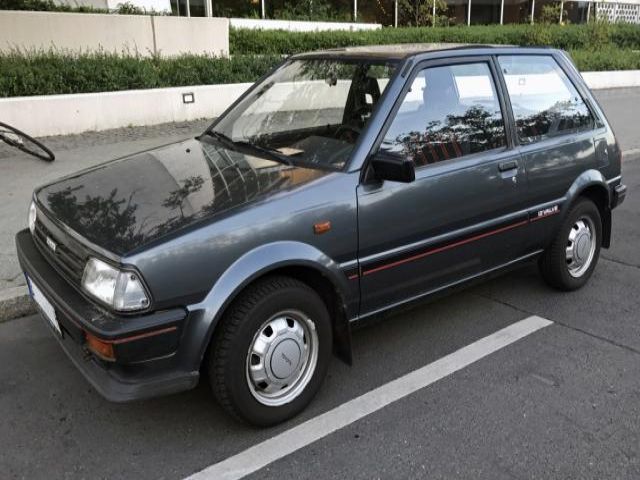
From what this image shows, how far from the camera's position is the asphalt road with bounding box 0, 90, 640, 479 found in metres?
2.76

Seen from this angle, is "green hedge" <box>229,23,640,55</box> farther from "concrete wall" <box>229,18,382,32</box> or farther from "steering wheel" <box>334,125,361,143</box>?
"steering wheel" <box>334,125,361,143</box>

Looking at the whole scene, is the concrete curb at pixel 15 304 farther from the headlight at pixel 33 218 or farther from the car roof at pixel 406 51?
the car roof at pixel 406 51

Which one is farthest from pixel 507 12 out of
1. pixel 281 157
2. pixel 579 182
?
pixel 281 157

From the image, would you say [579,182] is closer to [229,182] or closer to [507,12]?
[229,182]

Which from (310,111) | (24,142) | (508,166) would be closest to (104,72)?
(24,142)

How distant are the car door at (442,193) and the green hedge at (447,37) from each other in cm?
940

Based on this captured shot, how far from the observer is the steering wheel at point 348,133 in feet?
10.8

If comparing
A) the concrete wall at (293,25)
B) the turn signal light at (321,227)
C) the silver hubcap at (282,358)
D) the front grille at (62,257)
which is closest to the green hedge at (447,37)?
the concrete wall at (293,25)

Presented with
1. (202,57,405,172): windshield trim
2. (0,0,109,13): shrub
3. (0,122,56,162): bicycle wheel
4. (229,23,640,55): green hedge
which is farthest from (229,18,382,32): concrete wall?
(202,57,405,172): windshield trim

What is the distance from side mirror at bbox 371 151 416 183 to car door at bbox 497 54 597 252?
1.24m

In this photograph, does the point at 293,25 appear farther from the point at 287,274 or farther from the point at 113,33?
the point at 287,274

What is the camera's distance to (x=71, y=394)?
3.33 meters

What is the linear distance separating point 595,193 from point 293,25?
11.6 meters

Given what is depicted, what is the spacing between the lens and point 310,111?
385 cm
